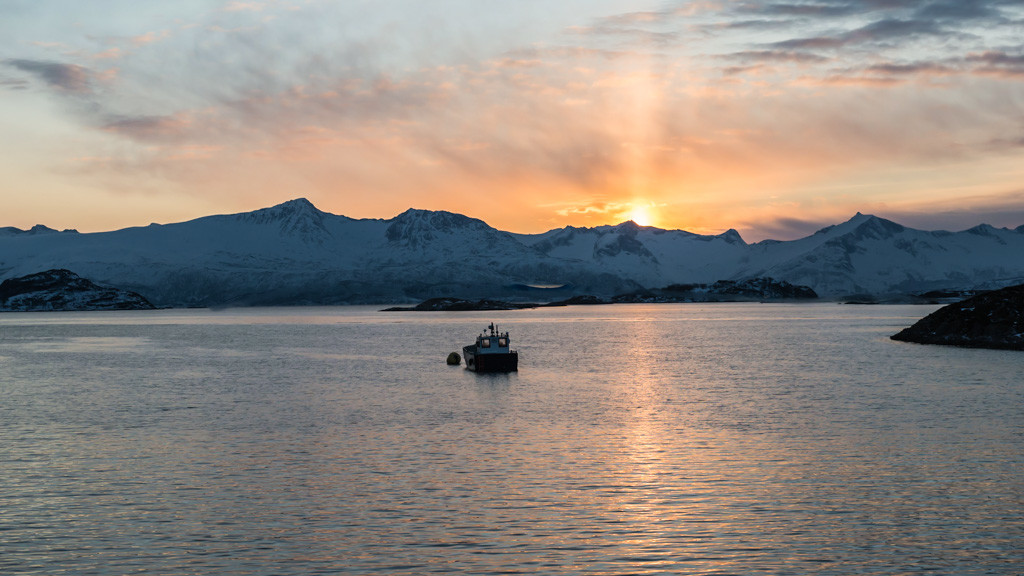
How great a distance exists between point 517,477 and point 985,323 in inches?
4060

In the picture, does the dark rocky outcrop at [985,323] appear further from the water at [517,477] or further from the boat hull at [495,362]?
the boat hull at [495,362]

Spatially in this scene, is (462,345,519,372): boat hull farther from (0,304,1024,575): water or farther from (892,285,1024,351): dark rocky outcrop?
(892,285,1024,351): dark rocky outcrop

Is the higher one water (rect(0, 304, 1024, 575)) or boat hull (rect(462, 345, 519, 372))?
boat hull (rect(462, 345, 519, 372))

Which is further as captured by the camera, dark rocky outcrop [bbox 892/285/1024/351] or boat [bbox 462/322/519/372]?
dark rocky outcrop [bbox 892/285/1024/351]

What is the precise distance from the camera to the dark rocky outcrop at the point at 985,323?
372ft

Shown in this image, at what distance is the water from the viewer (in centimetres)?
2459

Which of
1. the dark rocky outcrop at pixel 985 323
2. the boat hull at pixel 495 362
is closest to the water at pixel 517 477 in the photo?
the boat hull at pixel 495 362

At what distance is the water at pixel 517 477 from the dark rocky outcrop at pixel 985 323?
131ft

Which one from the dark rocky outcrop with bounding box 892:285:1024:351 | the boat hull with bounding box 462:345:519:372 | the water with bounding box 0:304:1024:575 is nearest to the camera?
the water with bounding box 0:304:1024:575

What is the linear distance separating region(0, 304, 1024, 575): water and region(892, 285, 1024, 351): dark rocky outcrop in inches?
1574

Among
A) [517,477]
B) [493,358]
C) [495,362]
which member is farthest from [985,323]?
[517,477]

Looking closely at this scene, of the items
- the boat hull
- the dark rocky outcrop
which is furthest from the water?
the dark rocky outcrop

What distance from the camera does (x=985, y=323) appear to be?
388 feet

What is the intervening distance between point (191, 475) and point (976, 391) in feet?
181
